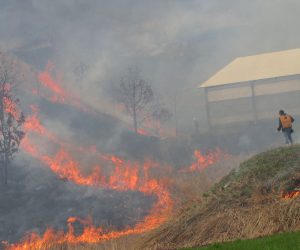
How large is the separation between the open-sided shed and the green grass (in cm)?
3371

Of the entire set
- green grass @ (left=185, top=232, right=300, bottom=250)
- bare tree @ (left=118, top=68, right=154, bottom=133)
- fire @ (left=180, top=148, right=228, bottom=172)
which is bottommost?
green grass @ (left=185, top=232, right=300, bottom=250)

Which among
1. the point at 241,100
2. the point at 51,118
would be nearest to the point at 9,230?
the point at 51,118

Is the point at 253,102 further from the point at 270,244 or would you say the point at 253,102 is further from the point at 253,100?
the point at 270,244

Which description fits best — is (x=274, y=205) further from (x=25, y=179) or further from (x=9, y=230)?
(x=25, y=179)

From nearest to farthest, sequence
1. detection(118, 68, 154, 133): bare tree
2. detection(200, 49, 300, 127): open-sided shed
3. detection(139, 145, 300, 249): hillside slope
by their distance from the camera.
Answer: detection(139, 145, 300, 249): hillside slope < detection(200, 49, 300, 127): open-sided shed < detection(118, 68, 154, 133): bare tree

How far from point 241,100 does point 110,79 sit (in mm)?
27434

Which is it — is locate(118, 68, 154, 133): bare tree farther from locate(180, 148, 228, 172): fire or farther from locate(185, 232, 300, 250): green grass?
locate(185, 232, 300, 250): green grass

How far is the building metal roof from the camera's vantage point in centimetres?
4231

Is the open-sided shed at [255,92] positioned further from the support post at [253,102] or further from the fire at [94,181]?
the fire at [94,181]

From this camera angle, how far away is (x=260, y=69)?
44188 mm

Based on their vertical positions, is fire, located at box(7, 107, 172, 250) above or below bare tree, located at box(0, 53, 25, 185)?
below

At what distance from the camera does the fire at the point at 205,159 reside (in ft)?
107

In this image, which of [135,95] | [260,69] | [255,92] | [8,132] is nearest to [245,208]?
[8,132]

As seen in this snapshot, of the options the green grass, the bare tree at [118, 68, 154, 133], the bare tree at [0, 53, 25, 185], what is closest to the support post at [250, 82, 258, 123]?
the bare tree at [118, 68, 154, 133]
